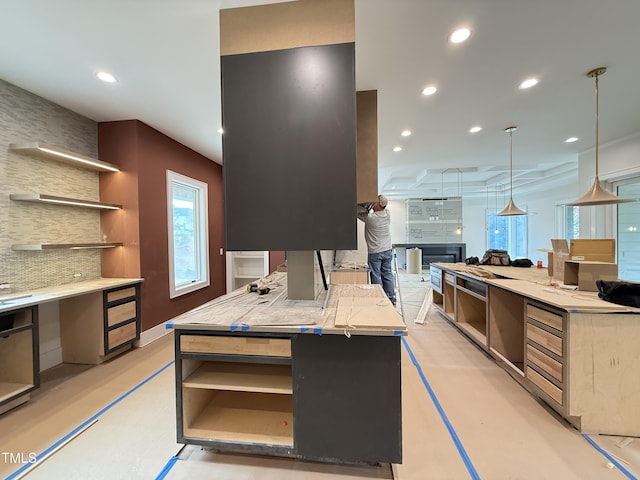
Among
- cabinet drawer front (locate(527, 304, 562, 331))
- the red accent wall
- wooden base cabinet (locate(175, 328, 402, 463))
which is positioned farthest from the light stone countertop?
cabinet drawer front (locate(527, 304, 562, 331))

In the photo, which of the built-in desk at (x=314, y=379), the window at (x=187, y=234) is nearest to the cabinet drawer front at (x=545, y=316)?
the built-in desk at (x=314, y=379)

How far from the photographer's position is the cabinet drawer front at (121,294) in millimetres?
2828

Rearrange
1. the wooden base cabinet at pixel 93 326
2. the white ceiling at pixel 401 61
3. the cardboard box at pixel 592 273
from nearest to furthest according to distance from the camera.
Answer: the white ceiling at pixel 401 61
the cardboard box at pixel 592 273
the wooden base cabinet at pixel 93 326

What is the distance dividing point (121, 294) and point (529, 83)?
504 centimetres

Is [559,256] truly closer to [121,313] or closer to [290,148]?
[290,148]

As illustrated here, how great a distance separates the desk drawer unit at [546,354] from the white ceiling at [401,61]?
2.13 m

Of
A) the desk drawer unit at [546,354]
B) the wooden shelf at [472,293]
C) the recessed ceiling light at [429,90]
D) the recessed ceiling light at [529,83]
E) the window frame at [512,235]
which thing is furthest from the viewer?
the window frame at [512,235]

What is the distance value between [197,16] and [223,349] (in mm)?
2241

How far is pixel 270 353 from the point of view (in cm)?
145

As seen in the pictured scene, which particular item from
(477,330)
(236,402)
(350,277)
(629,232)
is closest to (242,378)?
(236,402)

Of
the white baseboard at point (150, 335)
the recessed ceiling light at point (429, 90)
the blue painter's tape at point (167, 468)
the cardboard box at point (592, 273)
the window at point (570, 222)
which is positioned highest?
the recessed ceiling light at point (429, 90)

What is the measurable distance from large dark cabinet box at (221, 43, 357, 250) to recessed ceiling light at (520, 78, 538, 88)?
2151 millimetres

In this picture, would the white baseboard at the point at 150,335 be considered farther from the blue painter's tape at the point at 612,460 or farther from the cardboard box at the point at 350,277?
the blue painter's tape at the point at 612,460

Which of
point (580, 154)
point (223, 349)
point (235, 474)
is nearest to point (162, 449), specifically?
point (235, 474)
